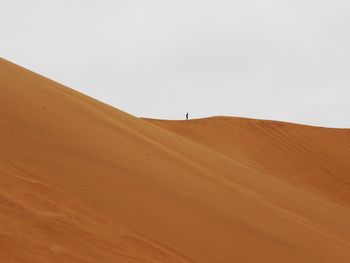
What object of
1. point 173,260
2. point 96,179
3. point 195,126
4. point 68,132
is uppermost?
point 195,126

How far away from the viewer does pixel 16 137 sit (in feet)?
18.5

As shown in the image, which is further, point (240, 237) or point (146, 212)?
point (240, 237)

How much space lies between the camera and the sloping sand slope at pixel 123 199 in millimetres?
3791

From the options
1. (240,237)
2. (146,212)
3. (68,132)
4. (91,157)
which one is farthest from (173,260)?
(68,132)

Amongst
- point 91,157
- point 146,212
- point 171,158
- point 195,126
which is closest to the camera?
point 146,212

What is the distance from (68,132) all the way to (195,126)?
510 inches

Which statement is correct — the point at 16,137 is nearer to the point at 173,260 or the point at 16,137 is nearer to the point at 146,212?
the point at 146,212

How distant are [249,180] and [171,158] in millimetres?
1850

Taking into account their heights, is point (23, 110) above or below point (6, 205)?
above

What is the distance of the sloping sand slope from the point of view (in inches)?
149

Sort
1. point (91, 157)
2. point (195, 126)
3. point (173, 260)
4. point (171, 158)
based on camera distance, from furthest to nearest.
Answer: point (195, 126), point (171, 158), point (91, 157), point (173, 260)

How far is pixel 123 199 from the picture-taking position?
16.8ft

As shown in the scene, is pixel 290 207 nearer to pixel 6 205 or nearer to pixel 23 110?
pixel 23 110

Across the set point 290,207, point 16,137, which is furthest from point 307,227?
point 16,137
